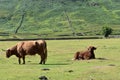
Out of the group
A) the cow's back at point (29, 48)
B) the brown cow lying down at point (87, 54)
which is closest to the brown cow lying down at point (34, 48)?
the cow's back at point (29, 48)

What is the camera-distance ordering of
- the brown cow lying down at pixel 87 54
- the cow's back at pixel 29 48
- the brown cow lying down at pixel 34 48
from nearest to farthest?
the brown cow lying down at pixel 34 48, the cow's back at pixel 29 48, the brown cow lying down at pixel 87 54

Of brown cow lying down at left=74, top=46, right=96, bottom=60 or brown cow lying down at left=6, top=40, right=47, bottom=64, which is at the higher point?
brown cow lying down at left=6, top=40, right=47, bottom=64

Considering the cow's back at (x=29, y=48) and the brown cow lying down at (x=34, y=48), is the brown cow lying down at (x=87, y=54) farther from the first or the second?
the cow's back at (x=29, y=48)

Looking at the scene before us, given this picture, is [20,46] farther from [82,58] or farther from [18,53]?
[82,58]

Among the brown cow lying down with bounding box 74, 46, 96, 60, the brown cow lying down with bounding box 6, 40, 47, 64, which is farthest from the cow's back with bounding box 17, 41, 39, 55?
the brown cow lying down with bounding box 74, 46, 96, 60

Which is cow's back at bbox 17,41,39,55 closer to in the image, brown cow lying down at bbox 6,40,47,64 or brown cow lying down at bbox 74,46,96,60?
brown cow lying down at bbox 6,40,47,64

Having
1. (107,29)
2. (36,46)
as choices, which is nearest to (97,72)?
(36,46)

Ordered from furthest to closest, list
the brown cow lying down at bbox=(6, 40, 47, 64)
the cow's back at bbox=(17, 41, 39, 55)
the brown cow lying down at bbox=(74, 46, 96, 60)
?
1. the brown cow lying down at bbox=(74, 46, 96, 60)
2. the cow's back at bbox=(17, 41, 39, 55)
3. the brown cow lying down at bbox=(6, 40, 47, 64)

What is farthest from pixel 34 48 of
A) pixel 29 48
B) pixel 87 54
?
pixel 87 54

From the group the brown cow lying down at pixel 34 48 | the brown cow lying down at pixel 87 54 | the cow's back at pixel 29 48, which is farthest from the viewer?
the brown cow lying down at pixel 87 54

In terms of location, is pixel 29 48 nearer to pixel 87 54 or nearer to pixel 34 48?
pixel 34 48

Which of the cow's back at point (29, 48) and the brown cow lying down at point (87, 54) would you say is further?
the brown cow lying down at point (87, 54)

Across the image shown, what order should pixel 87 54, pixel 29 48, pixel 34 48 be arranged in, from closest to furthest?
1. pixel 34 48
2. pixel 29 48
3. pixel 87 54

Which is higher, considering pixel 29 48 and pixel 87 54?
pixel 29 48
